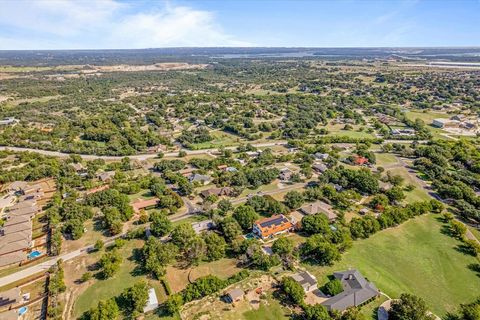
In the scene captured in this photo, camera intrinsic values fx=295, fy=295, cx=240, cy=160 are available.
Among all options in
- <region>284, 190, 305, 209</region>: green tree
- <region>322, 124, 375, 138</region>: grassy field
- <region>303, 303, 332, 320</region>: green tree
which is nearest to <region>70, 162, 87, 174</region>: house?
<region>284, 190, 305, 209</region>: green tree

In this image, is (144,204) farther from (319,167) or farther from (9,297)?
(319,167)

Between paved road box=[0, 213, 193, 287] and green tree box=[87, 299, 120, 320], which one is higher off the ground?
green tree box=[87, 299, 120, 320]

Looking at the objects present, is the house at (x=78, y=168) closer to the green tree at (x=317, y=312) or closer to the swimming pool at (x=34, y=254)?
the swimming pool at (x=34, y=254)

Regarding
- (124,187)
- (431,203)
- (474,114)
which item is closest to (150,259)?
(124,187)

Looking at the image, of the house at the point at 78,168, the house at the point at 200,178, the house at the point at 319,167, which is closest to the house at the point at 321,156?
the house at the point at 319,167

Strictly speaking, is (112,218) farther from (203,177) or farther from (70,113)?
(70,113)

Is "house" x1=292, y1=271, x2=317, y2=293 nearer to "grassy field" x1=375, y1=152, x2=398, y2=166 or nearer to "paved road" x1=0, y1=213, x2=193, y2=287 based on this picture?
"paved road" x1=0, y1=213, x2=193, y2=287
